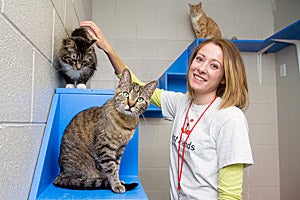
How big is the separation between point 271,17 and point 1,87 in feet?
9.93

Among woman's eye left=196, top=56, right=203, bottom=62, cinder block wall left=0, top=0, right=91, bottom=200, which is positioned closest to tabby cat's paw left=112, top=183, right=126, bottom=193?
cinder block wall left=0, top=0, right=91, bottom=200

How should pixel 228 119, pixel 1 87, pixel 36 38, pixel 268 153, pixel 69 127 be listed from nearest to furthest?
pixel 1 87
pixel 36 38
pixel 228 119
pixel 69 127
pixel 268 153

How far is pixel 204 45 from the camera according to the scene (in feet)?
3.78

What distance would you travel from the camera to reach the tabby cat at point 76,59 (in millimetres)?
1254

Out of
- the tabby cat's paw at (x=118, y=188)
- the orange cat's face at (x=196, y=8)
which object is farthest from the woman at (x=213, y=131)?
the orange cat's face at (x=196, y=8)

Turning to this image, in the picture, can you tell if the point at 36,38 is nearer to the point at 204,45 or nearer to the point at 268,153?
the point at 204,45

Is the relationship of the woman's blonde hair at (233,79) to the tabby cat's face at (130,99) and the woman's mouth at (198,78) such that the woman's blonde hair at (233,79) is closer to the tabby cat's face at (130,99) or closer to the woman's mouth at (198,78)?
the woman's mouth at (198,78)

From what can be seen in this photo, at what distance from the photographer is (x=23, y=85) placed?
0.75 m

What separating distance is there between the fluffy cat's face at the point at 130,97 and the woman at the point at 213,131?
21cm

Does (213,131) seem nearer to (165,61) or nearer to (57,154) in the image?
(57,154)

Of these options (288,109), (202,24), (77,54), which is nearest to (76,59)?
(77,54)

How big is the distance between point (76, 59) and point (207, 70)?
0.65m

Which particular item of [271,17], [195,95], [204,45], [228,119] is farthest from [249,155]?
[271,17]

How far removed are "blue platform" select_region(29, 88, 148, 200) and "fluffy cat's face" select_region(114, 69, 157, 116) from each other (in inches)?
5.4
